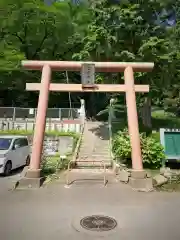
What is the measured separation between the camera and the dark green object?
12555mm

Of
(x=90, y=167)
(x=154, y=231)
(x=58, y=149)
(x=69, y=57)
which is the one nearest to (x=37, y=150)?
(x=90, y=167)

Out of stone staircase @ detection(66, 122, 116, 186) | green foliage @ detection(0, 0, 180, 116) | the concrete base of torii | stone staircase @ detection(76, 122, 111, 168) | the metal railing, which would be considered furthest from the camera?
the metal railing

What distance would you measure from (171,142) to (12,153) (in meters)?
7.33

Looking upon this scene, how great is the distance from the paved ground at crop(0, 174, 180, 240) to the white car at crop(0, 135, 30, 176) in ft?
8.79

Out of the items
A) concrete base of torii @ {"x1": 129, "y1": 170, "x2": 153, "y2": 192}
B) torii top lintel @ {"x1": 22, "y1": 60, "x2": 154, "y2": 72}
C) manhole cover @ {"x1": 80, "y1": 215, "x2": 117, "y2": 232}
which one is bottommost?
manhole cover @ {"x1": 80, "y1": 215, "x2": 117, "y2": 232}

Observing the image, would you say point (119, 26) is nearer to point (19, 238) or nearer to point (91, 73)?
point (91, 73)

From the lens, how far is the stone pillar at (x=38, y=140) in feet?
33.0

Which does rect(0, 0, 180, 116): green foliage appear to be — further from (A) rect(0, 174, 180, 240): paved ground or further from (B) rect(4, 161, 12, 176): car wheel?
(A) rect(0, 174, 180, 240): paved ground

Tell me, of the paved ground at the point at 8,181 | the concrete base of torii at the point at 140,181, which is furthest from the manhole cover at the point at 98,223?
the paved ground at the point at 8,181

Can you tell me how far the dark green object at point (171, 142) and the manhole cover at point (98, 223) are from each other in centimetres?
660

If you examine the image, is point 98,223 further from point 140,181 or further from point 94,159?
point 94,159

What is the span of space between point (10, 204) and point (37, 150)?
2.90 meters

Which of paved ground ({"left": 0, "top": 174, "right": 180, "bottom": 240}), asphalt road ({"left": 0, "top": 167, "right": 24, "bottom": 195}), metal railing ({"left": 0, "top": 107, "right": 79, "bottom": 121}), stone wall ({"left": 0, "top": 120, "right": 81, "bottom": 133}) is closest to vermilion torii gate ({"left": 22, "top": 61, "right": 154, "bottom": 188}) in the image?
asphalt road ({"left": 0, "top": 167, "right": 24, "bottom": 195})

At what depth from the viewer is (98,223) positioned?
655 cm
